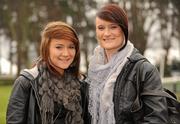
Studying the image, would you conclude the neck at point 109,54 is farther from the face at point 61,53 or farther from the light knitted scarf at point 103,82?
the face at point 61,53

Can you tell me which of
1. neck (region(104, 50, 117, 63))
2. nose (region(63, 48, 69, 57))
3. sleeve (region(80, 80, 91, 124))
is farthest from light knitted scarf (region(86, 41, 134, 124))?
nose (region(63, 48, 69, 57))

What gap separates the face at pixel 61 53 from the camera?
3.86m

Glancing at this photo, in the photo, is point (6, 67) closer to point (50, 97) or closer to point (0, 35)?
point (0, 35)

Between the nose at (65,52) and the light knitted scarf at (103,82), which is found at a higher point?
the nose at (65,52)

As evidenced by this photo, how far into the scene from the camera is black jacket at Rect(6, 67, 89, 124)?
371 cm

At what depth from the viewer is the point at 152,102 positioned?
349cm

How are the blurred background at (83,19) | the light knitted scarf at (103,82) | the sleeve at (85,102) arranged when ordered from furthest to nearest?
the blurred background at (83,19)
the sleeve at (85,102)
the light knitted scarf at (103,82)

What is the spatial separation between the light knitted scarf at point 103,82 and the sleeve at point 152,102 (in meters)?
0.25

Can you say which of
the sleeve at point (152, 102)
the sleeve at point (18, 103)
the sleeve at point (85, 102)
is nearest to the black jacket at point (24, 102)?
the sleeve at point (18, 103)

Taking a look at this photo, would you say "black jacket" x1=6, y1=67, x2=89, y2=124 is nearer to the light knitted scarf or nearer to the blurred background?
the light knitted scarf

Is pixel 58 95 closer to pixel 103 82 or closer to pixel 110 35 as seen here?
pixel 103 82

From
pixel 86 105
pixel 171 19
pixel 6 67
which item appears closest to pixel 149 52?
pixel 171 19

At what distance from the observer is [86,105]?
402 centimetres

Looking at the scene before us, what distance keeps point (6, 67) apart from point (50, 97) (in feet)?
174
